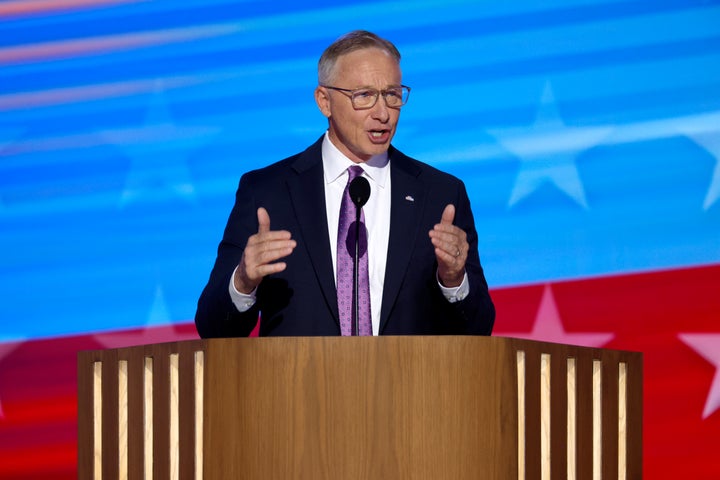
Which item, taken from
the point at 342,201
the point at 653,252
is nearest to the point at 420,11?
the point at 653,252

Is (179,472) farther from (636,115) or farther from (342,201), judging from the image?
(636,115)

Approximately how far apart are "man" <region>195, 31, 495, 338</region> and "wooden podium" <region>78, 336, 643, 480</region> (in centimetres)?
33

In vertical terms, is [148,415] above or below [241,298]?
below

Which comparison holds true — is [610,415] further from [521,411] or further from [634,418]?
[521,411]

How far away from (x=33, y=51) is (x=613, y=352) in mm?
2548

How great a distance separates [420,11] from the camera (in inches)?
151

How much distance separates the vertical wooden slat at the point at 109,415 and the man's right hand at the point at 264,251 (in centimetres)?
33

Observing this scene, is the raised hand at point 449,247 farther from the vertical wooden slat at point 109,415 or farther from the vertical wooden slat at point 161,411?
the vertical wooden slat at point 109,415

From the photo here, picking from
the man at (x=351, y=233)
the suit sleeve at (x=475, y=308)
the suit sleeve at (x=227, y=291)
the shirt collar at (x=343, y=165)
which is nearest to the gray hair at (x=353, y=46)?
the man at (x=351, y=233)

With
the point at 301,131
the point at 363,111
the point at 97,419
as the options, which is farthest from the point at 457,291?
the point at 301,131

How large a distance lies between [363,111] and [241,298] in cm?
58

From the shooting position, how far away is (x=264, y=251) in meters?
2.16

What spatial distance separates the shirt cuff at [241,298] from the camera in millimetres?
2367

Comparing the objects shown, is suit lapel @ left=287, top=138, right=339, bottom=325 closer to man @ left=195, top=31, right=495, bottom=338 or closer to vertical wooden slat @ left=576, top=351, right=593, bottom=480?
man @ left=195, top=31, right=495, bottom=338
